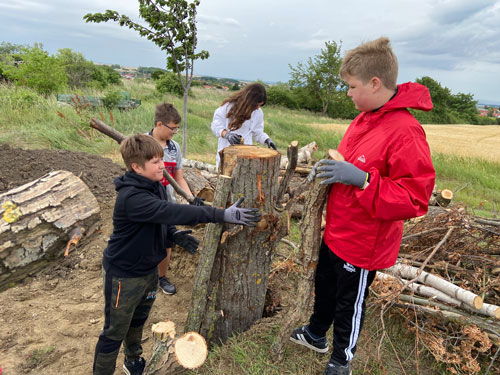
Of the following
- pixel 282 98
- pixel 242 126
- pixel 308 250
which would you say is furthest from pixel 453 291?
pixel 282 98

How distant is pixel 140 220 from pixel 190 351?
2.71ft

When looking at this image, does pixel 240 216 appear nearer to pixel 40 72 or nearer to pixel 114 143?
pixel 114 143

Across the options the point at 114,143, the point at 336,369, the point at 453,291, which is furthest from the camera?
the point at 114,143

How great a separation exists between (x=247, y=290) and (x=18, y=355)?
5.91 ft

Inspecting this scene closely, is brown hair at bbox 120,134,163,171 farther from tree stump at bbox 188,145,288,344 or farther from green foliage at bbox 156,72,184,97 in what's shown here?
green foliage at bbox 156,72,184,97

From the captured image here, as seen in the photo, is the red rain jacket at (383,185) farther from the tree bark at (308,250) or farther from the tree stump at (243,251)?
the tree stump at (243,251)

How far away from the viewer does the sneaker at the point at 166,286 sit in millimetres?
3119

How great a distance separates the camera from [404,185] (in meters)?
1.57

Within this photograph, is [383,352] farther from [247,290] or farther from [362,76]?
[362,76]

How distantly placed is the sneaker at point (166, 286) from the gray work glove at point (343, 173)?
2085mm

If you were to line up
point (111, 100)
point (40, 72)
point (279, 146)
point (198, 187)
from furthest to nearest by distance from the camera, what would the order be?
point (40, 72)
point (279, 146)
point (111, 100)
point (198, 187)

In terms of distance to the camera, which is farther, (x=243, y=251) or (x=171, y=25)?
(x=171, y=25)

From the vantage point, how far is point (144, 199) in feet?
5.86

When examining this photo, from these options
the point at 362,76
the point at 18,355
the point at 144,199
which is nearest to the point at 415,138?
the point at 362,76
